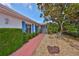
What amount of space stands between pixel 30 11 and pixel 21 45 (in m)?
1.40

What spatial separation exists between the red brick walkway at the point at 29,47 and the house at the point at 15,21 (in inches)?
15.4

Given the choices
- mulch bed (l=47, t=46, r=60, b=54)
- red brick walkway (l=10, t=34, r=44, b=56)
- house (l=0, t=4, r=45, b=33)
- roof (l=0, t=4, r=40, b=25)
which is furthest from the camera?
mulch bed (l=47, t=46, r=60, b=54)

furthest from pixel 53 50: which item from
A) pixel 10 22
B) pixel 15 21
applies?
pixel 10 22

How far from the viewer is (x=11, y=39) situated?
911 centimetres

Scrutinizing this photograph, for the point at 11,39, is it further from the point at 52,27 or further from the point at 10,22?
the point at 52,27

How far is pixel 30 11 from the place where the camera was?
9.16m

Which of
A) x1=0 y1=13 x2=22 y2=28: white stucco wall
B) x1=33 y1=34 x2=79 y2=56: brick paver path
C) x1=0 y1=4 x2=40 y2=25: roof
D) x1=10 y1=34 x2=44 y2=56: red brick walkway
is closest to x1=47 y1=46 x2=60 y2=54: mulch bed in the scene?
x1=33 y1=34 x2=79 y2=56: brick paver path

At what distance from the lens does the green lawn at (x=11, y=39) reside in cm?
868

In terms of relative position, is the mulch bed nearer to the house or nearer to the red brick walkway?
the red brick walkway

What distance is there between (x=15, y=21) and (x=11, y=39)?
72 cm

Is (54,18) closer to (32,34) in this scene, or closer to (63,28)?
(63,28)

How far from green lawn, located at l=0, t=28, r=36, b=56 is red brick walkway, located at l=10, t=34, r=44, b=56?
7.1 inches

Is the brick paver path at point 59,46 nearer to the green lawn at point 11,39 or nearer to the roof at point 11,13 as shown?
the green lawn at point 11,39

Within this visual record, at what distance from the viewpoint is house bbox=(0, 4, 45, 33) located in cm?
864
